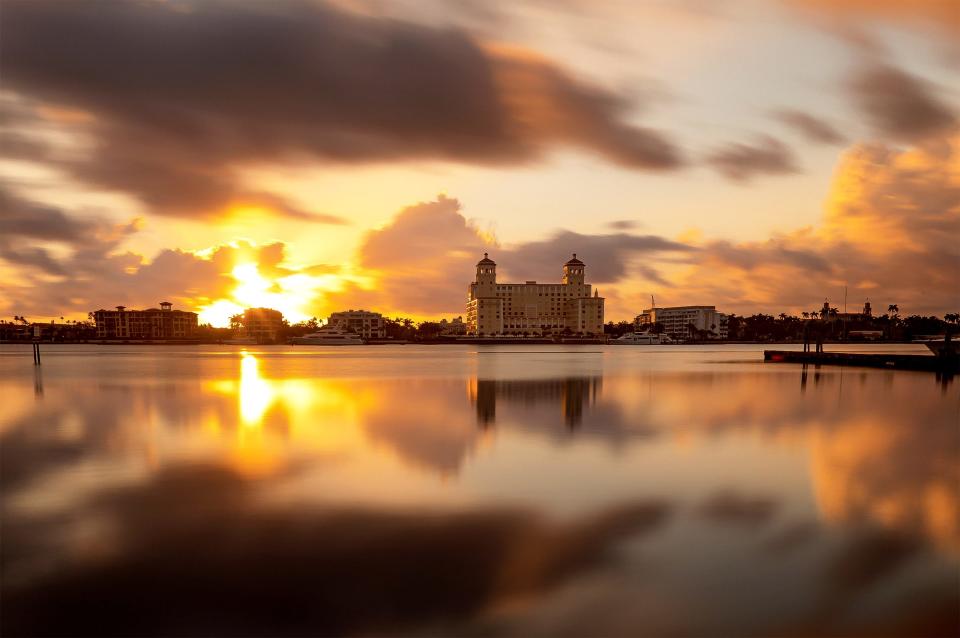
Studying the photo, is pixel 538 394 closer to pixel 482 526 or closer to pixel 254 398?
pixel 254 398

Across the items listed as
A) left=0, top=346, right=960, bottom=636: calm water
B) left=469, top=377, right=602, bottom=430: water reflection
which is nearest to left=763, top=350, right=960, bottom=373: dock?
left=469, top=377, right=602, bottom=430: water reflection

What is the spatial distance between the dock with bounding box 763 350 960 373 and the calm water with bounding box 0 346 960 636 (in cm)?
4576

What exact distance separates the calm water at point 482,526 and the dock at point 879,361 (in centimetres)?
4576

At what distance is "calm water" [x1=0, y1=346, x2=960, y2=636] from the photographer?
9633mm

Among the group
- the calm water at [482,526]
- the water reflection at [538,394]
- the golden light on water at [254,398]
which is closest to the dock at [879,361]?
the water reflection at [538,394]

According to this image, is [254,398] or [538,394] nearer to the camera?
[254,398]

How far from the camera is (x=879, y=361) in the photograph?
79250mm

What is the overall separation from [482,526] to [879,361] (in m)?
86.0

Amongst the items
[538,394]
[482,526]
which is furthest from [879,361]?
[482,526]

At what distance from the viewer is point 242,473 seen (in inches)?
763

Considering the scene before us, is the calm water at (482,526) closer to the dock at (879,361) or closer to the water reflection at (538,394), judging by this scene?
the water reflection at (538,394)

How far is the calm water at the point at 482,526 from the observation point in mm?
9633

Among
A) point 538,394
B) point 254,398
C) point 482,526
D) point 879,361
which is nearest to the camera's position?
point 482,526

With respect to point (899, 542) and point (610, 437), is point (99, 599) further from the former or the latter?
point (610, 437)
